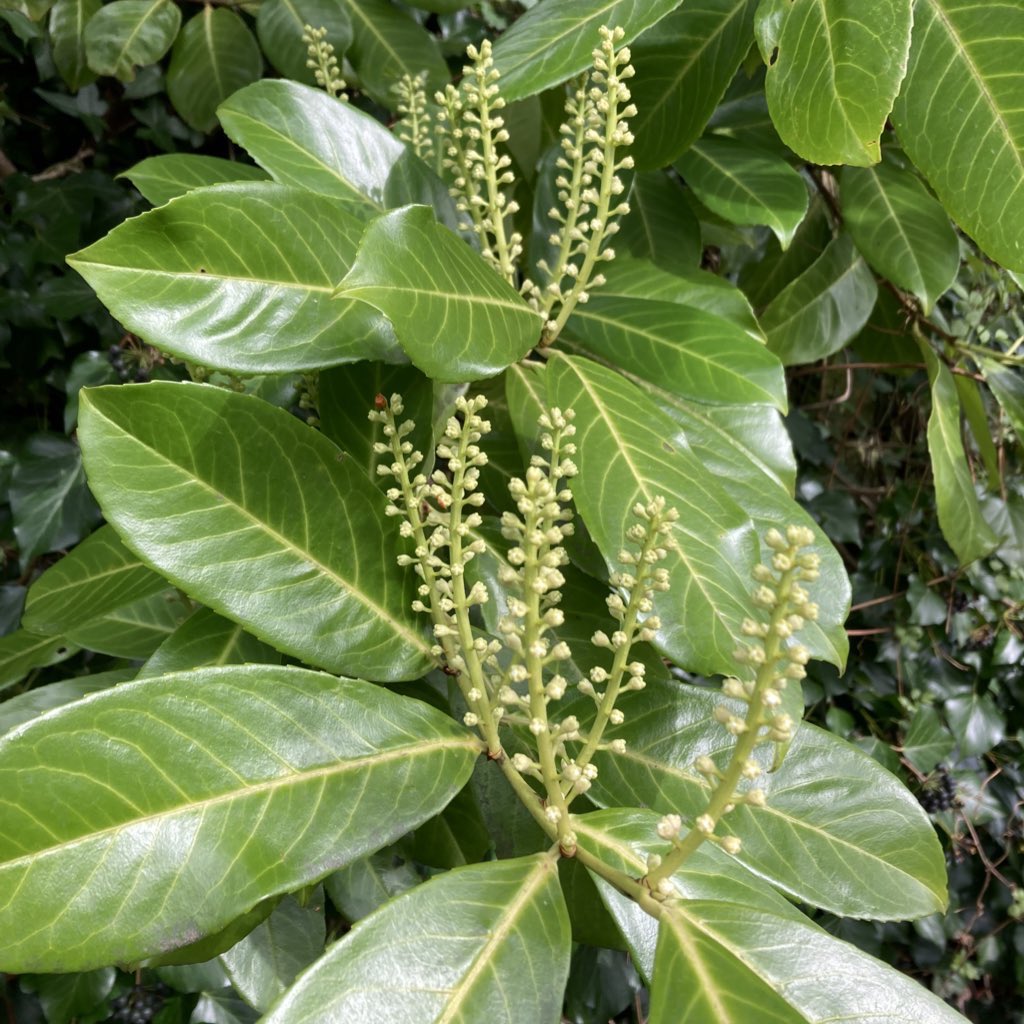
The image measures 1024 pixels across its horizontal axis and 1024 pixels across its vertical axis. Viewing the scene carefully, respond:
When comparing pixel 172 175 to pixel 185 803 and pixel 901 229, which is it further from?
pixel 901 229

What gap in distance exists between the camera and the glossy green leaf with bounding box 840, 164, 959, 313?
1.13 metres

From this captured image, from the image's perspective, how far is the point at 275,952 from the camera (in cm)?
80

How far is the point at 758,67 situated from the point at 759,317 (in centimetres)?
36

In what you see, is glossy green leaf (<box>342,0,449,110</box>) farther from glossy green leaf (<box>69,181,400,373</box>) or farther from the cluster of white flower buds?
glossy green leaf (<box>69,181,400,373</box>)

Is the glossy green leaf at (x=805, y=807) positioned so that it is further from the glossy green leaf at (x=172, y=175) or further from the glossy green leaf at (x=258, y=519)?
the glossy green leaf at (x=172, y=175)

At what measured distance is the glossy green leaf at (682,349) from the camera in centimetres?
82

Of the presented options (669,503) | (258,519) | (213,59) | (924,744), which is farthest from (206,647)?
(924,744)

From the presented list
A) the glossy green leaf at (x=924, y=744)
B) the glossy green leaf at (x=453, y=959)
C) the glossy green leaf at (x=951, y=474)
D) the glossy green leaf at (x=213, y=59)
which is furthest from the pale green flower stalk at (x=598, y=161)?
the glossy green leaf at (x=924, y=744)

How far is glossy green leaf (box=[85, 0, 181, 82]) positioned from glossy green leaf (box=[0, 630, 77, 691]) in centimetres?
97

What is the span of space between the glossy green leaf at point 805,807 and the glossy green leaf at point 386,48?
3.57 feet

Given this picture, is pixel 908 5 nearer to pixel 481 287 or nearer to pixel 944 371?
pixel 481 287

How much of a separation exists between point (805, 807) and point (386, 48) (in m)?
1.26

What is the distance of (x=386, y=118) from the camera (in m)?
1.77

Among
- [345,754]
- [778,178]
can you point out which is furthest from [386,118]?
[345,754]
